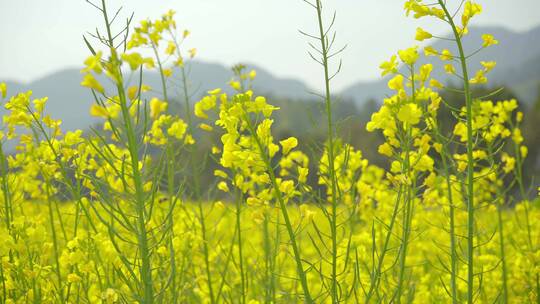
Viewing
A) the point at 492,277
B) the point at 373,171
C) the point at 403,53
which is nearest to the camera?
the point at 403,53

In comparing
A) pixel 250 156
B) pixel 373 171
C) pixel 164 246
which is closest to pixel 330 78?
pixel 250 156

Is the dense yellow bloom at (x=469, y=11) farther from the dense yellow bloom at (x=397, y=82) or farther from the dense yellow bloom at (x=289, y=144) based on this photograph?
the dense yellow bloom at (x=289, y=144)

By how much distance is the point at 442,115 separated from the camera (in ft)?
60.9

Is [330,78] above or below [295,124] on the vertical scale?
below

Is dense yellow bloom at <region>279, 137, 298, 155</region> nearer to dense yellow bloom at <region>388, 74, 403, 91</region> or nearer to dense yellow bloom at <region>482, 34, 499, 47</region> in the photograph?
dense yellow bloom at <region>388, 74, 403, 91</region>

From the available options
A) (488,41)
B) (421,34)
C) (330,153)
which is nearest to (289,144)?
(330,153)

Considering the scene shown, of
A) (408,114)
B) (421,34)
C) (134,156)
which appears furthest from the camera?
(421,34)

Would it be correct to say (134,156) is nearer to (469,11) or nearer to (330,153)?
(330,153)

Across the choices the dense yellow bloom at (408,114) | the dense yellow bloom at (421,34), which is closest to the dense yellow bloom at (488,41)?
the dense yellow bloom at (421,34)

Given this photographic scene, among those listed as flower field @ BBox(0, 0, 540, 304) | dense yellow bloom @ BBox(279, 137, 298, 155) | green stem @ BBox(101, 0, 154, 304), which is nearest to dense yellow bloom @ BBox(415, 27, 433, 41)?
flower field @ BBox(0, 0, 540, 304)

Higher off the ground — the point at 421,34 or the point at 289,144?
the point at 421,34

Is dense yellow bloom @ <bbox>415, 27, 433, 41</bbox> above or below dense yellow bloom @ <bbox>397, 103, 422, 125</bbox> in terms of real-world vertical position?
above

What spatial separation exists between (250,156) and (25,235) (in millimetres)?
1480

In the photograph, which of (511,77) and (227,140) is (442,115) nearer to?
(227,140)
